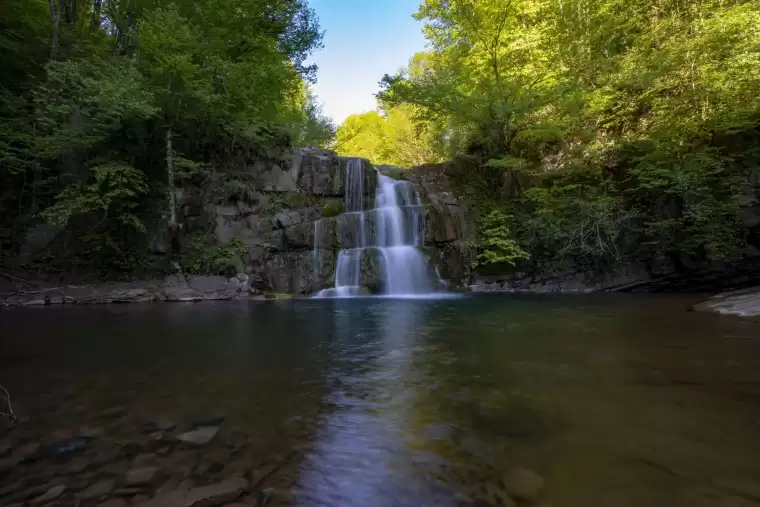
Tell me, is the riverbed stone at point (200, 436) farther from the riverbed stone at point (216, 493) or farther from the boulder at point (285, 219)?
the boulder at point (285, 219)

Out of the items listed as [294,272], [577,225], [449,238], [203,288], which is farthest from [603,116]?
[203,288]

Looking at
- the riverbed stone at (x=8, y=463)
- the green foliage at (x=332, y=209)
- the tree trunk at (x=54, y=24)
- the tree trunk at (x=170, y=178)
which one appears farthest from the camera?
the green foliage at (x=332, y=209)

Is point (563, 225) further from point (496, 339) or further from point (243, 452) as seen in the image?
point (243, 452)

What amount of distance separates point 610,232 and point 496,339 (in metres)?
9.22

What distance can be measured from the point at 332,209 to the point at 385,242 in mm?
2900

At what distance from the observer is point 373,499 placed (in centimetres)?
204

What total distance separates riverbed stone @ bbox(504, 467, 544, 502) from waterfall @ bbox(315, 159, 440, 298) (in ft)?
39.7

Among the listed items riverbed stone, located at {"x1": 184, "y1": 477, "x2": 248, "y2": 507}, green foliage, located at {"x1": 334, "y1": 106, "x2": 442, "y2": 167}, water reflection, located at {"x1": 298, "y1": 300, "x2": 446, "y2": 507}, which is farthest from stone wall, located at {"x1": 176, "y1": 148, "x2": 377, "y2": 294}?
riverbed stone, located at {"x1": 184, "y1": 477, "x2": 248, "y2": 507}

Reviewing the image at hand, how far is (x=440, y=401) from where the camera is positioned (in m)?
3.47

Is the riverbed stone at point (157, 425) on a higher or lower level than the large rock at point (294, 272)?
lower

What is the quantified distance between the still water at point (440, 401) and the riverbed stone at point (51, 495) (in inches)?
24.6

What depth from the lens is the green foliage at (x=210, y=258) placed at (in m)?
14.1

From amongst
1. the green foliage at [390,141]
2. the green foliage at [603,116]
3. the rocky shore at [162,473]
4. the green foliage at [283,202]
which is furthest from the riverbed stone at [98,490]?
the green foliage at [390,141]

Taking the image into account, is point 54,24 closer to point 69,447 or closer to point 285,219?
point 285,219
